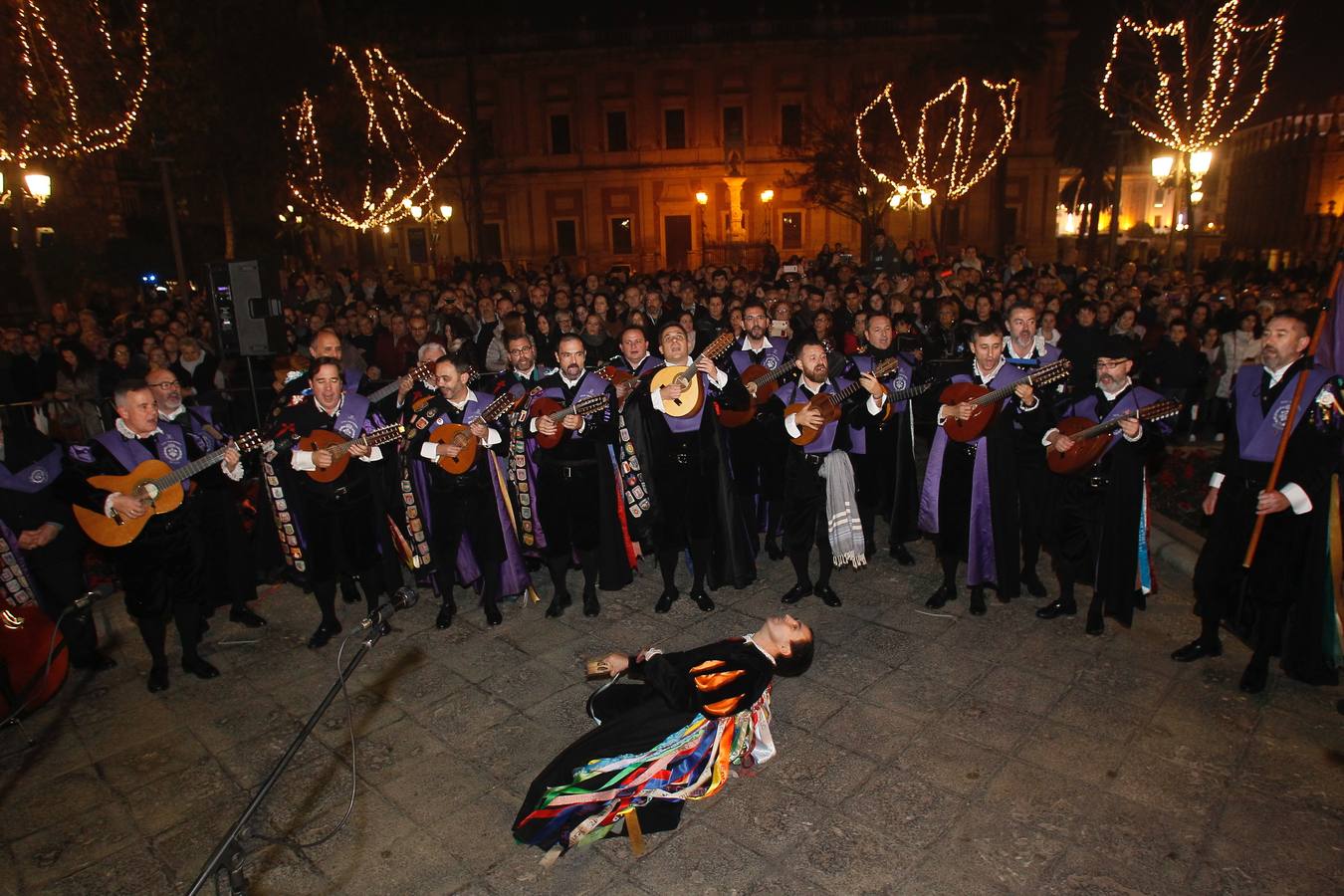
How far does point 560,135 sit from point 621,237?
644 centimetres

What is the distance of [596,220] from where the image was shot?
4584 cm

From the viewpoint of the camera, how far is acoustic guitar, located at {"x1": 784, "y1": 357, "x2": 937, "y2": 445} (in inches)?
239

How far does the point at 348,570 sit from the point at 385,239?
147 ft

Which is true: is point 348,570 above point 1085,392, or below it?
below

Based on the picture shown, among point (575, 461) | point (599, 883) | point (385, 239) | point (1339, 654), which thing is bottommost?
point (599, 883)

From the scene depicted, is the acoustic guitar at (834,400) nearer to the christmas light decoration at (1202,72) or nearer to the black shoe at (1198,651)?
the black shoe at (1198,651)

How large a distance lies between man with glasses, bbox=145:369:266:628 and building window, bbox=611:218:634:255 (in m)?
41.4

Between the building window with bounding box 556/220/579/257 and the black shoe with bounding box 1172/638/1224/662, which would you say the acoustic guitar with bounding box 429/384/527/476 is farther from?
the building window with bounding box 556/220/579/257

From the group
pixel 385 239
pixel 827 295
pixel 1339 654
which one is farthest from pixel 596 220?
pixel 1339 654

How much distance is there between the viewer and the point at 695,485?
20.6 feet

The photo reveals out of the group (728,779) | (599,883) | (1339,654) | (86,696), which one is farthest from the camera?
(86,696)

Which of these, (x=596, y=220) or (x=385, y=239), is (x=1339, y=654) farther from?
(x=385, y=239)

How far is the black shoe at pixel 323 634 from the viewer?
6211mm

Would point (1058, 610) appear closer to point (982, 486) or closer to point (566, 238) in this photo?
point (982, 486)
